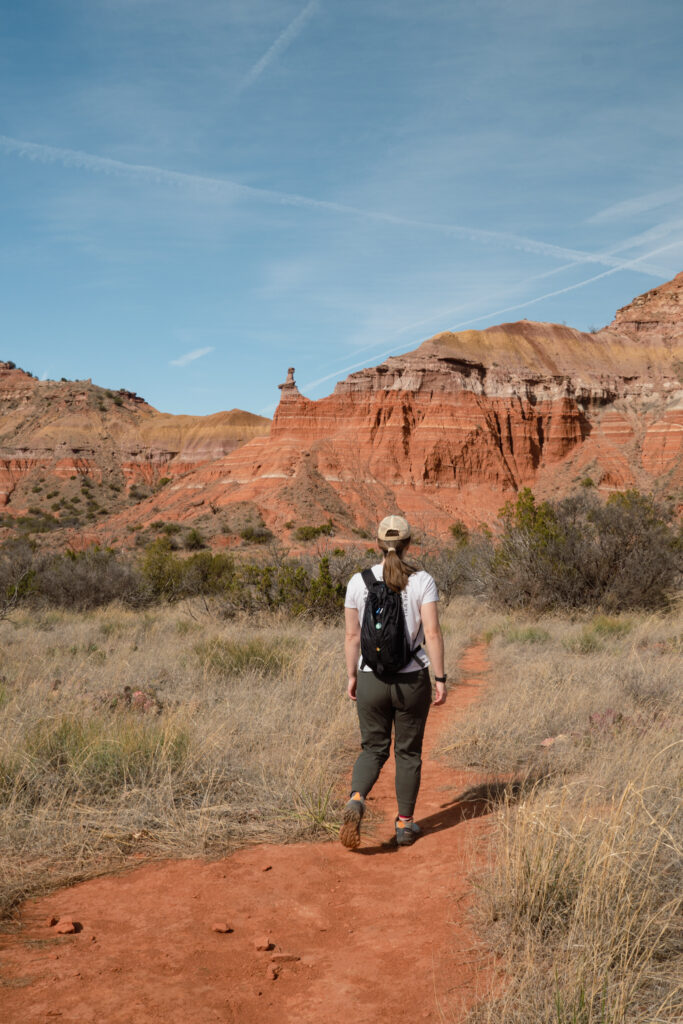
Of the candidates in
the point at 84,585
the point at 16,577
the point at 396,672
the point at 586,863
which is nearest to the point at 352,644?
the point at 396,672

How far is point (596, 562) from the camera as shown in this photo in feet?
45.1

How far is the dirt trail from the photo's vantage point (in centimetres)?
268

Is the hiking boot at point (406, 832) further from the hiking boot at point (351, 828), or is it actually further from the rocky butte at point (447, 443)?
the rocky butte at point (447, 443)

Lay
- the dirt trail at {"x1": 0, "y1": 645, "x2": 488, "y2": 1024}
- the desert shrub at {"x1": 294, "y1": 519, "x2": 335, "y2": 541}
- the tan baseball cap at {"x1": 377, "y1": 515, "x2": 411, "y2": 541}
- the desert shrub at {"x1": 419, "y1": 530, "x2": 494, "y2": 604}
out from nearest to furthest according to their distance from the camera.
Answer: the dirt trail at {"x1": 0, "y1": 645, "x2": 488, "y2": 1024}, the tan baseball cap at {"x1": 377, "y1": 515, "x2": 411, "y2": 541}, the desert shrub at {"x1": 419, "y1": 530, "x2": 494, "y2": 604}, the desert shrub at {"x1": 294, "y1": 519, "x2": 335, "y2": 541}

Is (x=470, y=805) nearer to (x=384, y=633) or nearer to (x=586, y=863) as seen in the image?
(x=384, y=633)

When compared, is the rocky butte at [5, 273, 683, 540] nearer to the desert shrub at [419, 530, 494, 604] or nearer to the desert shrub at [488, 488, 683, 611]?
the desert shrub at [419, 530, 494, 604]

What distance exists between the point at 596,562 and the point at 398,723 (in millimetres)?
10379

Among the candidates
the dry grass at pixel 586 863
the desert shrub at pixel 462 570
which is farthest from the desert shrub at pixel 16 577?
the dry grass at pixel 586 863

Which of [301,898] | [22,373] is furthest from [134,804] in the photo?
[22,373]

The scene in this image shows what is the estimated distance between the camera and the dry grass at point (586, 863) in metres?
2.49

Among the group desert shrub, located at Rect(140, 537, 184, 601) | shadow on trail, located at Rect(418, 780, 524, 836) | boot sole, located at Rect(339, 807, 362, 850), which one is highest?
desert shrub, located at Rect(140, 537, 184, 601)

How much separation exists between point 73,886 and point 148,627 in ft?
30.2

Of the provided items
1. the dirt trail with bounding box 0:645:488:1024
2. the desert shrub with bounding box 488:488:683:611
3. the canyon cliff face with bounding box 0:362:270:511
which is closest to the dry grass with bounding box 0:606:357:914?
the dirt trail with bounding box 0:645:488:1024

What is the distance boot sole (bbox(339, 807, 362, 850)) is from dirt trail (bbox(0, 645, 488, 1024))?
0.30 ft
